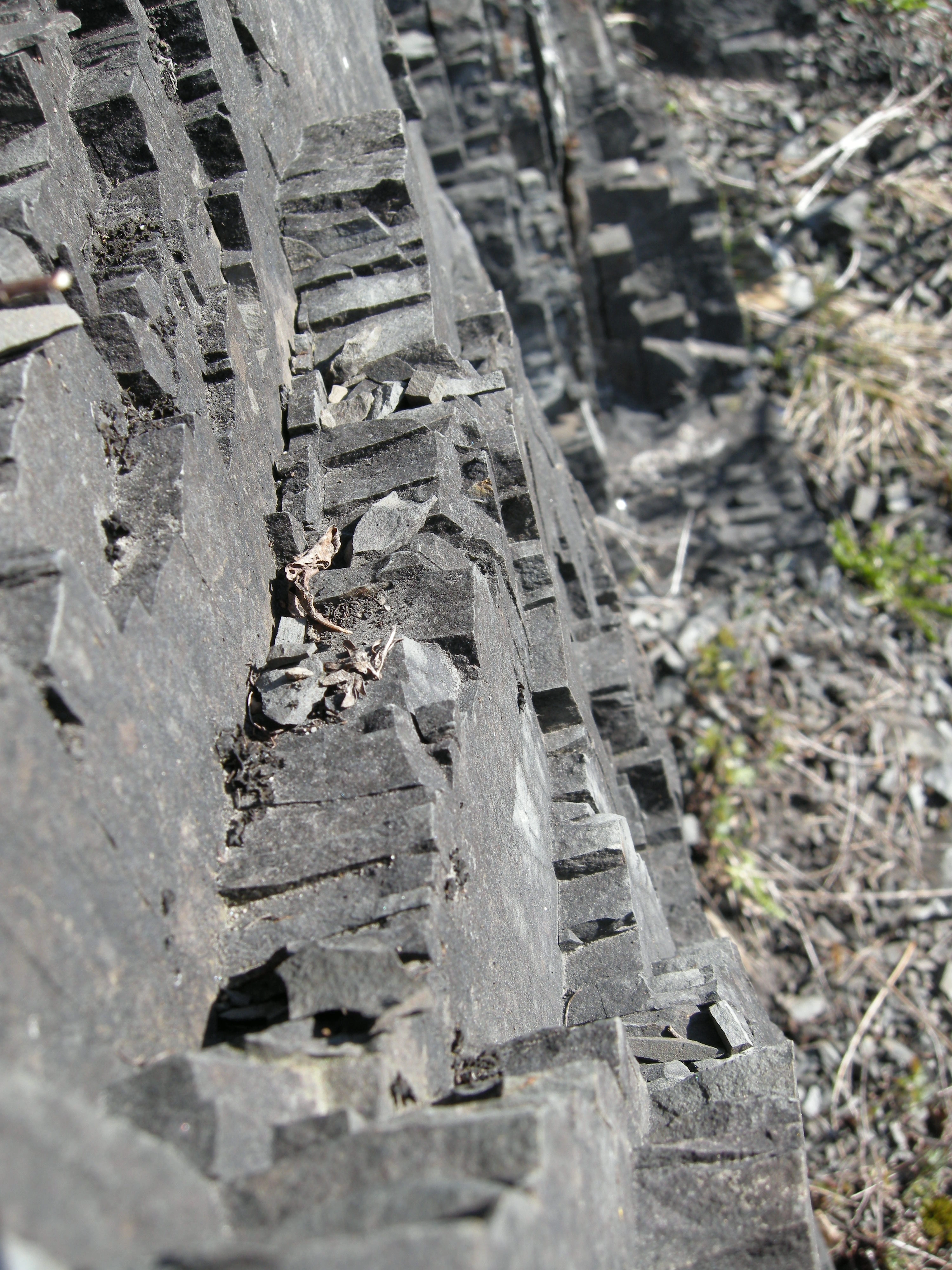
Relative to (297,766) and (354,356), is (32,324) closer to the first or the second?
(297,766)

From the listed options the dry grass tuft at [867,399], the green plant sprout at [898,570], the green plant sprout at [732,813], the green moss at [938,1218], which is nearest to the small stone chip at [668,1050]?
the green moss at [938,1218]

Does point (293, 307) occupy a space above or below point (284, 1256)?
above

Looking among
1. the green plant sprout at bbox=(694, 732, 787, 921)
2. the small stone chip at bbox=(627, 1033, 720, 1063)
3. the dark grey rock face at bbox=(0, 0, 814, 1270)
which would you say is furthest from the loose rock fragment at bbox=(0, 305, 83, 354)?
the green plant sprout at bbox=(694, 732, 787, 921)

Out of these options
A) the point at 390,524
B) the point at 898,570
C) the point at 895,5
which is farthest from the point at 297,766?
the point at 895,5

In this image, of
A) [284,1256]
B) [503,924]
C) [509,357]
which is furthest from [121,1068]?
[509,357]

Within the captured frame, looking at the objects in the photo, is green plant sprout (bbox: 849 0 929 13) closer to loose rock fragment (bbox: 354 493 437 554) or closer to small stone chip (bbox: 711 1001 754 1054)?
loose rock fragment (bbox: 354 493 437 554)

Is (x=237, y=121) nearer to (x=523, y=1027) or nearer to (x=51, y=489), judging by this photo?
(x=51, y=489)
